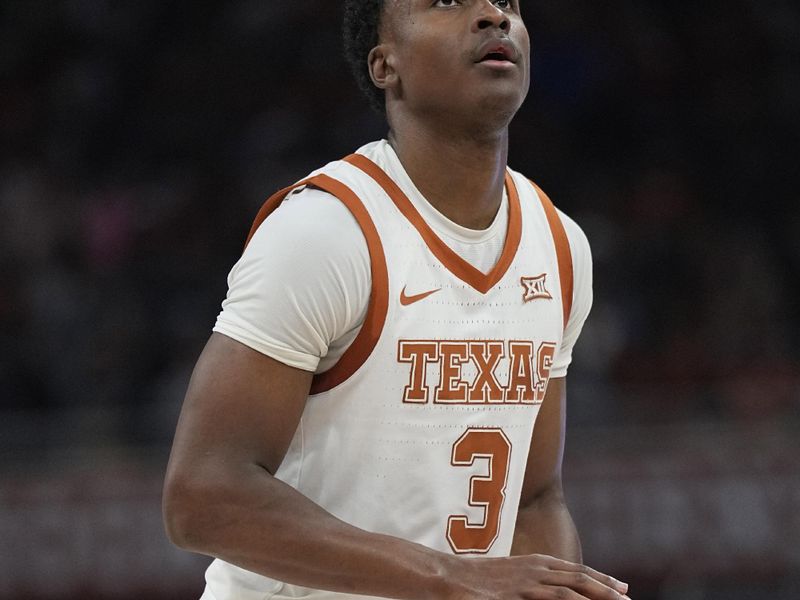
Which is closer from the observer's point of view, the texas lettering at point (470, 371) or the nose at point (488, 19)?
the texas lettering at point (470, 371)

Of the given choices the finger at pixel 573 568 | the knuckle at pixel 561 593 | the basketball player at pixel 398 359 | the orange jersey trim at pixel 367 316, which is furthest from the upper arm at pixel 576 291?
the knuckle at pixel 561 593

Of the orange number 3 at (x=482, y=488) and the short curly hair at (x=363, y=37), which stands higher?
the short curly hair at (x=363, y=37)

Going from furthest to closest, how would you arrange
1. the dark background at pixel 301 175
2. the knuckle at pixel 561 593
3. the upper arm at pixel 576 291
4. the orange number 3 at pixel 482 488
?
the dark background at pixel 301 175 < the upper arm at pixel 576 291 < the orange number 3 at pixel 482 488 < the knuckle at pixel 561 593

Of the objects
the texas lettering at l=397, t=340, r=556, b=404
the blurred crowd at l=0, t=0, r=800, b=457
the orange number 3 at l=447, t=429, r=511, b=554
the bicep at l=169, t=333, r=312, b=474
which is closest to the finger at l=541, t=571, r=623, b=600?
the orange number 3 at l=447, t=429, r=511, b=554

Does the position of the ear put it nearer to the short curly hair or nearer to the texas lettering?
the short curly hair

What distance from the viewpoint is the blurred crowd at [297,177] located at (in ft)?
28.2

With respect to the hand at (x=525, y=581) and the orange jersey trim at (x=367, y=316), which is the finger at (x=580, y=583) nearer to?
the hand at (x=525, y=581)

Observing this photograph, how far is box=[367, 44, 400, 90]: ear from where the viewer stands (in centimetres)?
328

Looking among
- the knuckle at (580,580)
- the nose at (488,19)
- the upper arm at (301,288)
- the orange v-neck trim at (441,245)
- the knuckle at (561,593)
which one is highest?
the nose at (488,19)

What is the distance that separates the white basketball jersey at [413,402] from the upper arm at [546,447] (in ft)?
1.05

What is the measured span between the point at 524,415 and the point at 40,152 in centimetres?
829

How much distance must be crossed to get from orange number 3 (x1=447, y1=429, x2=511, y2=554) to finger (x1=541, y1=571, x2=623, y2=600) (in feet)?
1.35

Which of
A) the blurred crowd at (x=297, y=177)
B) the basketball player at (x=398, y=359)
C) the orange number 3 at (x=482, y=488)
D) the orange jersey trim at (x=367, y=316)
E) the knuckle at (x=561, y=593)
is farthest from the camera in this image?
the blurred crowd at (x=297, y=177)

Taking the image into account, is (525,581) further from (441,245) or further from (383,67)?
(383,67)
